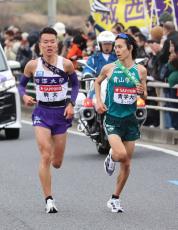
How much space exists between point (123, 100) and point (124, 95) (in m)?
0.06

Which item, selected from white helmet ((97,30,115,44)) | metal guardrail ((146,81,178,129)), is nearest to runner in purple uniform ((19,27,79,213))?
white helmet ((97,30,115,44))

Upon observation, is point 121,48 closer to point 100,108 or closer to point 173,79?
point 100,108

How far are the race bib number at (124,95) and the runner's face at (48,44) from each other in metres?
0.81

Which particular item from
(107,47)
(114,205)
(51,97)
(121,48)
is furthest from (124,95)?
(107,47)

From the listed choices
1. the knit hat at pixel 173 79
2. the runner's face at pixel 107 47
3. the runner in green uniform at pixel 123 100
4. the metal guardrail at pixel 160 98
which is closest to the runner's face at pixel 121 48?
the runner in green uniform at pixel 123 100

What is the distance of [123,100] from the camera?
36.3ft

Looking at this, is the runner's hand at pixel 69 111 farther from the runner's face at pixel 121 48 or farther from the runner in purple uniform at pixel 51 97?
the runner's face at pixel 121 48

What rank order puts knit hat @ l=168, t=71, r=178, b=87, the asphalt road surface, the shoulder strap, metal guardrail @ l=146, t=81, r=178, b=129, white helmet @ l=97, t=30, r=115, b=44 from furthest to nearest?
metal guardrail @ l=146, t=81, r=178, b=129, knit hat @ l=168, t=71, r=178, b=87, white helmet @ l=97, t=30, r=115, b=44, the shoulder strap, the asphalt road surface

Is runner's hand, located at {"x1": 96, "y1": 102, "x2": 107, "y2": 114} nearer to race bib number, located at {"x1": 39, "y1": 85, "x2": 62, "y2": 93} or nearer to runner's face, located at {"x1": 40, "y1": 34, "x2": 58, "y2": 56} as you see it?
race bib number, located at {"x1": 39, "y1": 85, "x2": 62, "y2": 93}

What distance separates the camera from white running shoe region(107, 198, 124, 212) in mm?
10684

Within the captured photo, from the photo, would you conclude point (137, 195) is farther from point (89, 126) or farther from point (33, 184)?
point (89, 126)

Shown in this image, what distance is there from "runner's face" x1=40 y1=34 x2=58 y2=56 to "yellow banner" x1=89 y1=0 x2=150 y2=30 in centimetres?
996

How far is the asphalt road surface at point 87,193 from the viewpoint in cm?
1001

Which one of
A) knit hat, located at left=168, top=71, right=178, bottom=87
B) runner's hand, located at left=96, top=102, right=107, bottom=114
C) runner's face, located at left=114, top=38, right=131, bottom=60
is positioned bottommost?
knit hat, located at left=168, top=71, right=178, bottom=87
